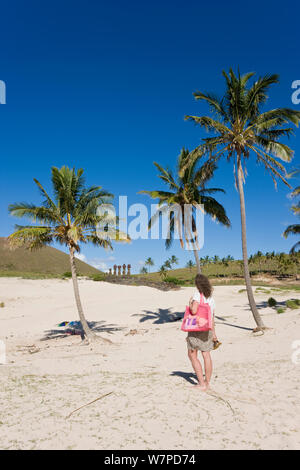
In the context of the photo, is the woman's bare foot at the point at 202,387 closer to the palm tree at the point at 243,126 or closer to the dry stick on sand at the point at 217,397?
the dry stick on sand at the point at 217,397

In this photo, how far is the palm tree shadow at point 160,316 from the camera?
19594 mm

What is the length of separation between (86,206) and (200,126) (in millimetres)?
6525

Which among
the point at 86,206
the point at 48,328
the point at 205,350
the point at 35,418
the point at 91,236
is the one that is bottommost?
the point at 48,328

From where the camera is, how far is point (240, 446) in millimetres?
3363

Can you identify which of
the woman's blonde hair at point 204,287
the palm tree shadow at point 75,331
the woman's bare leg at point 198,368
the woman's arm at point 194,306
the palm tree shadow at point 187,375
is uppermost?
the woman's blonde hair at point 204,287

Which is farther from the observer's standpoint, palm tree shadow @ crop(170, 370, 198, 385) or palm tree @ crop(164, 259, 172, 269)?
palm tree @ crop(164, 259, 172, 269)

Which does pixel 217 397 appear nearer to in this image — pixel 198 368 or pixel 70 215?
pixel 198 368

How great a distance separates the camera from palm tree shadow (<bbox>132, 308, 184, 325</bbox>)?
1959 cm

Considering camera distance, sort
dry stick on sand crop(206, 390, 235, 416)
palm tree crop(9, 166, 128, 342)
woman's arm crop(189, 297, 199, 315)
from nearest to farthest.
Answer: dry stick on sand crop(206, 390, 235, 416) < woman's arm crop(189, 297, 199, 315) < palm tree crop(9, 166, 128, 342)

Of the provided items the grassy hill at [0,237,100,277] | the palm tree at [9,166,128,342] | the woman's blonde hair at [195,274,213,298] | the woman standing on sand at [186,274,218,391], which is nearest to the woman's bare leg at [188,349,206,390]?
the woman standing on sand at [186,274,218,391]

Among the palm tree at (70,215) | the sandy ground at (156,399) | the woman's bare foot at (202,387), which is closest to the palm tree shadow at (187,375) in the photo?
the sandy ground at (156,399)

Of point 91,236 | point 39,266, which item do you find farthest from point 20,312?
point 39,266

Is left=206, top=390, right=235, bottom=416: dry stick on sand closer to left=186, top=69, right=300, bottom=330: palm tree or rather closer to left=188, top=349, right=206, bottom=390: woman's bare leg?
left=188, top=349, right=206, bottom=390: woman's bare leg
